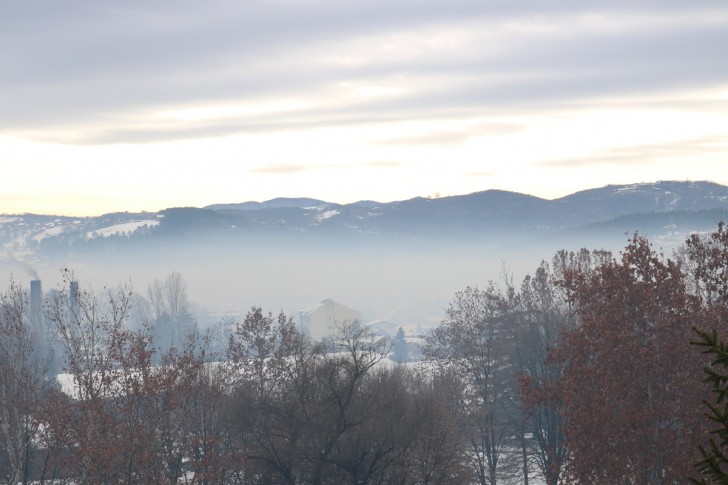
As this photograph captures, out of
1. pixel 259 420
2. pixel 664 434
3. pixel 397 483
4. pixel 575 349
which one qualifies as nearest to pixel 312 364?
pixel 259 420

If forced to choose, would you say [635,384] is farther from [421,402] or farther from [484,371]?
[484,371]

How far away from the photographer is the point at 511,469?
6950 centimetres

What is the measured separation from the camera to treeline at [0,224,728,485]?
3005 centimetres

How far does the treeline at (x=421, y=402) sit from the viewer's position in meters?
30.0

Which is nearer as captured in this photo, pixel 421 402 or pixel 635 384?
pixel 635 384

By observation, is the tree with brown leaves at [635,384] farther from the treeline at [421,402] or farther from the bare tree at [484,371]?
the bare tree at [484,371]

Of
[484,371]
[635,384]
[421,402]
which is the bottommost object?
[484,371]

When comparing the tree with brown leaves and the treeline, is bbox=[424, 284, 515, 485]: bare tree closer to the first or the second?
the treeline

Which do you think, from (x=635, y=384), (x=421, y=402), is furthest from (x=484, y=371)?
(x=635, y=384)

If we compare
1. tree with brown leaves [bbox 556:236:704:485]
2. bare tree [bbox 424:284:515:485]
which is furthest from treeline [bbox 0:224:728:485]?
bare tree [bbox 424:284:515:485]

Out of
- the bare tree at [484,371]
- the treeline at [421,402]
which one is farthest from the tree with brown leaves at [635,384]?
the bare tree at [484,371]

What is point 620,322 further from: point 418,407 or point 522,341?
point 522,341

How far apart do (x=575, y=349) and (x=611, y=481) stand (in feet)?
15.5

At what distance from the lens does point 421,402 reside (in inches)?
2151
